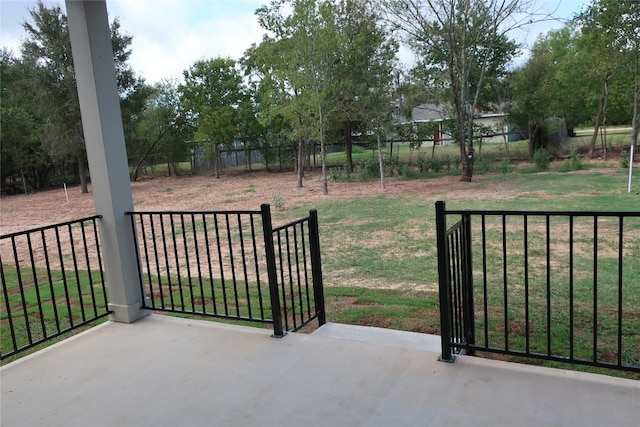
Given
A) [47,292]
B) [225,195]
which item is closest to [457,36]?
[225,195]

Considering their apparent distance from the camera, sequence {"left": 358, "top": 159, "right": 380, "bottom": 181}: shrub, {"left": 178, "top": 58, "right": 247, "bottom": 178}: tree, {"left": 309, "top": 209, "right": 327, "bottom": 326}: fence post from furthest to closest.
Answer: {"left": 178, "top": 58, "right": 247, "bottom": 178}: tree < {"left": 358, "top": 159, "right": 380, "bottom": 181}: shrub < {"left": 309, "top": 209, "right": 327, "bottom": 326}: fence post

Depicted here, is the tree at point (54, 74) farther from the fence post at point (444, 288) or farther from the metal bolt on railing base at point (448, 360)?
the metal bolt on railing base at point (448, 360)

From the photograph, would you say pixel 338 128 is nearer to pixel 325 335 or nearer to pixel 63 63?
pixel 63 63

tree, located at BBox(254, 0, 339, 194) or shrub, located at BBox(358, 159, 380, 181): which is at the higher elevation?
tree, located at BBox(254, 0, 339, 194)

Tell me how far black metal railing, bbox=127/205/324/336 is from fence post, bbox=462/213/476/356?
0.96 meters

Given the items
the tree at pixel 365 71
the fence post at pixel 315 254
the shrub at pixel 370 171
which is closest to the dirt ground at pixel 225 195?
the shrub at pixel 370 171

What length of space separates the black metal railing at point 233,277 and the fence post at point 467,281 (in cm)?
96

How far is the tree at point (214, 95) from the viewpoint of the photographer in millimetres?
17578

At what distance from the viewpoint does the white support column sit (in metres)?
2.87

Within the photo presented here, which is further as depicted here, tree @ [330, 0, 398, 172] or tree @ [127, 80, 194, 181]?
tree @ [127, 80, 194, 181]

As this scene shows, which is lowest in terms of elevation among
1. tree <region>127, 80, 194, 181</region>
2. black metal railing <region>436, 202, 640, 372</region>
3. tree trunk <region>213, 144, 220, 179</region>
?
black metal railing <region>436, 202, 640, 372</region>

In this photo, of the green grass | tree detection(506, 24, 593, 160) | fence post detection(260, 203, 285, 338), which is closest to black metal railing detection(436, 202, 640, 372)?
fence post detection(260, 203, 285, 338)

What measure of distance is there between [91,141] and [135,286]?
102 centimetres

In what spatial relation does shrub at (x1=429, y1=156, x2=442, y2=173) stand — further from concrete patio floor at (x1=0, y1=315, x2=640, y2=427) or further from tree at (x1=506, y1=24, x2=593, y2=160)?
concrete patio floor at (x1=0, y1=315, x2=640, y2=427)
